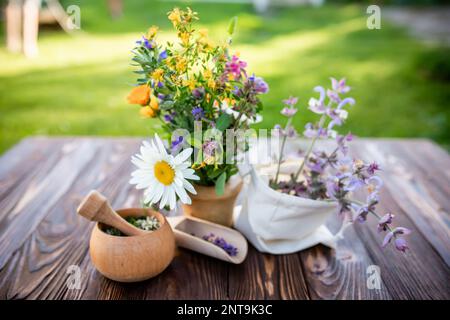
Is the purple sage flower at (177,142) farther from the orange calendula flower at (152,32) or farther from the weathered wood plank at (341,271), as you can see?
the weathered wood plank at (341,271)

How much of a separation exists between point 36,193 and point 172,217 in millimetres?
465

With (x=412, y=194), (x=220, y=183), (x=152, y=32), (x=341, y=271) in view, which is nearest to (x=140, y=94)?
(x=152, y=32)

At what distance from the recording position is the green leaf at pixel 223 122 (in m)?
0.98

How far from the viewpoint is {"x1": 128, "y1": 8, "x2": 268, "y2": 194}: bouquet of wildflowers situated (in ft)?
3.02

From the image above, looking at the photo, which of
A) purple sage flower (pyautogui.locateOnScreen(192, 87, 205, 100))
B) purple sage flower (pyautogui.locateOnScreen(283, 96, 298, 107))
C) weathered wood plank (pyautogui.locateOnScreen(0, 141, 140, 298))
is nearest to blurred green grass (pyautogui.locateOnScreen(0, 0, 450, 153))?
weathered wood plank (pyautogui.locateOnScreen(0, 141, 140, 298))

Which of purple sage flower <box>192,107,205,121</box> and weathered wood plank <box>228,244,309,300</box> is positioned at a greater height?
purple sage flower <box>192,107,205,121</box>

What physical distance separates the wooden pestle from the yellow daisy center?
11cm

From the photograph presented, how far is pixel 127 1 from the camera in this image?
21.9 feet

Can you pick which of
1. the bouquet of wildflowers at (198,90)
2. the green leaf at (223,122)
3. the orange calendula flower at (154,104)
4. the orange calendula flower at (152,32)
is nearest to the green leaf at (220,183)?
the bouquet of wildflowers at (198,90)

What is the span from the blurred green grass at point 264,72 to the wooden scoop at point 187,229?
6.91ft

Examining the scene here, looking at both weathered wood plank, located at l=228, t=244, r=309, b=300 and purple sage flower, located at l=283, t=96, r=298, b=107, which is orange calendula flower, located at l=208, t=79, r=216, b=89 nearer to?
purple sage flower, located at l=283, t=96, r=298, b=107

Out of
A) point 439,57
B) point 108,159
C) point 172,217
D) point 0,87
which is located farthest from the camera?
point 439,57
